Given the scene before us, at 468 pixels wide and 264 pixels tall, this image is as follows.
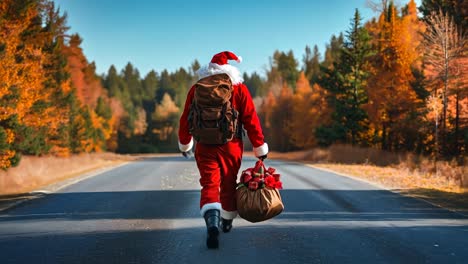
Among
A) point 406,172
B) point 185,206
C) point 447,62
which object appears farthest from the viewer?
point 447,62

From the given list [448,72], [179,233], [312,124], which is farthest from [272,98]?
[179,233]

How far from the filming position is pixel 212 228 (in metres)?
5.79

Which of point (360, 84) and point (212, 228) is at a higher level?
point (360, 84)

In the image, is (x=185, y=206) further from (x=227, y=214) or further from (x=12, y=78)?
(x=12, y=78)

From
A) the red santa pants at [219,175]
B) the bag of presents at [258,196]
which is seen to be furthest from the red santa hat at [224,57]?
the bag of presents at [258,196]

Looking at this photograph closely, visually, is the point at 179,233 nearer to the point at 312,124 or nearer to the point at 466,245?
the point at 466,245

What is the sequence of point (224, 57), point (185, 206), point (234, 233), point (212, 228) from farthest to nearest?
point (185, 206) < point (234, 233) < point (224, 57) < point (212, 228)

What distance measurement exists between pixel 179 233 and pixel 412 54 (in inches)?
1166

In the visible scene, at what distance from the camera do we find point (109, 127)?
80438mm

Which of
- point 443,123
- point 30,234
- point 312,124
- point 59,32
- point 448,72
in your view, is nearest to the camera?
point 30,234

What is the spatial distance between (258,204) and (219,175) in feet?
1.93

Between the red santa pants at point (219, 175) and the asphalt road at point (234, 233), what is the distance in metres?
0.43

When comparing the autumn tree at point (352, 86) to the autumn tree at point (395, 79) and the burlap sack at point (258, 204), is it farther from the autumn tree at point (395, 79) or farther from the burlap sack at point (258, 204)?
the burlap sack at point (258, 204)

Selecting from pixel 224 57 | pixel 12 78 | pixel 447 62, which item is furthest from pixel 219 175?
pixel 447 62
